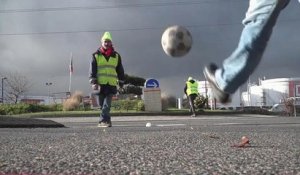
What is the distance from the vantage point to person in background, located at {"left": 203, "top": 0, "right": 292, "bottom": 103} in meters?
3.73

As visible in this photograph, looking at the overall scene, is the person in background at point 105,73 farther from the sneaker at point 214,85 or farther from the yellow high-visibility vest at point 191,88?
the yellow high-visibility vest at point 191,88

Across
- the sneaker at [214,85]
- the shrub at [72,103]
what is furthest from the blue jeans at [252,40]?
the shrub at [72,103]

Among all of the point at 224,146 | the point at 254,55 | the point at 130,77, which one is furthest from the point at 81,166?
the point at 130,77

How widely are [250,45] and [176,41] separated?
2996 millimetres

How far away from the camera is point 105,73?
10492 millimetres

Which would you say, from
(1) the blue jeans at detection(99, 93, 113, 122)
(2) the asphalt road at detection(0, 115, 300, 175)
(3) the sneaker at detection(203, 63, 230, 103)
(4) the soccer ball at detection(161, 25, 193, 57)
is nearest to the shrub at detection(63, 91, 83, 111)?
(1) the blue jeans at detection(99, 93, 113, 122)

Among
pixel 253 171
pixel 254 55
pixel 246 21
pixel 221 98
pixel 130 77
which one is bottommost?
pixel 253 171

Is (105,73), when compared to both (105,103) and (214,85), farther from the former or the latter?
(214,85)

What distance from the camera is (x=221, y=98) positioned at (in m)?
4.25

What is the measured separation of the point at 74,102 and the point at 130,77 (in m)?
14.3

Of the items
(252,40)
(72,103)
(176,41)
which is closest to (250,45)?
(252,40)

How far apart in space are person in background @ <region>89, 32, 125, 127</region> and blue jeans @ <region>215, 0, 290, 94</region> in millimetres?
6608

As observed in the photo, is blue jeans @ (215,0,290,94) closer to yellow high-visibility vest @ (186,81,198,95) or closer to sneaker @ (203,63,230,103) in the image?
sneaker @ (203,63,230,103)

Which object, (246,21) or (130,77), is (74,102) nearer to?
(130,77)
